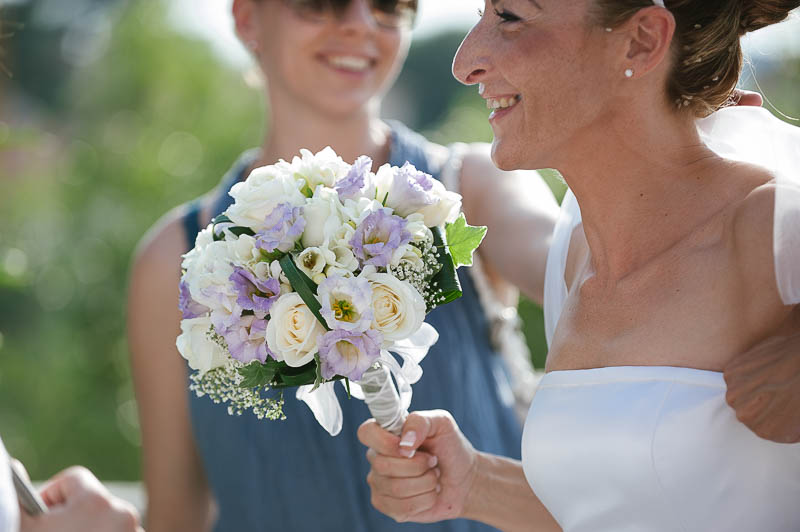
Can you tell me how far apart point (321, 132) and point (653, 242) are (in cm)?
163

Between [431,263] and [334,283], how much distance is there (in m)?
0.27

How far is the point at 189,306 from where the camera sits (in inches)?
83.1

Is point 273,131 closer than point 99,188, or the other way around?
point 273,131

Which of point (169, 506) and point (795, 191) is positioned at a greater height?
point (795, 191)

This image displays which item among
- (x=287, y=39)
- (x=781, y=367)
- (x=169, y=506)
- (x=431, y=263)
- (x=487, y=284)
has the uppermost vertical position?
(x=287, y=39)

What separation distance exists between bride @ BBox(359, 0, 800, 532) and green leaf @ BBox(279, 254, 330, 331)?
0.56 meters

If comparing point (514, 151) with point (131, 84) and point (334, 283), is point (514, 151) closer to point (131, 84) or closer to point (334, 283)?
point (334, 283)

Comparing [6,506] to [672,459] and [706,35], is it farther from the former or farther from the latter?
[706,35]

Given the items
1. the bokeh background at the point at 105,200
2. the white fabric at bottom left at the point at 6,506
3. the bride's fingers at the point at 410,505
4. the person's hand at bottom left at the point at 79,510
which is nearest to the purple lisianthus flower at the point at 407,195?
the bride's fingers at the point at 410,505

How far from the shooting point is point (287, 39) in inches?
129

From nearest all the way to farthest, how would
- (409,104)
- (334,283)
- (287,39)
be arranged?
(334,283), (287,39), (409,104)

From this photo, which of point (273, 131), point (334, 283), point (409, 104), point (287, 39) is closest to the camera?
point (334, 283)

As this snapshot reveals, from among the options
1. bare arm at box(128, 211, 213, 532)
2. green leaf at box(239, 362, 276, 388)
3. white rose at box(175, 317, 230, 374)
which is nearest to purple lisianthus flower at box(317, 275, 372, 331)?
green leaf at box(239, 362, 276, 388)

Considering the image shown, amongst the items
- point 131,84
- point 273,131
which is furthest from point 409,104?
point 273,131
